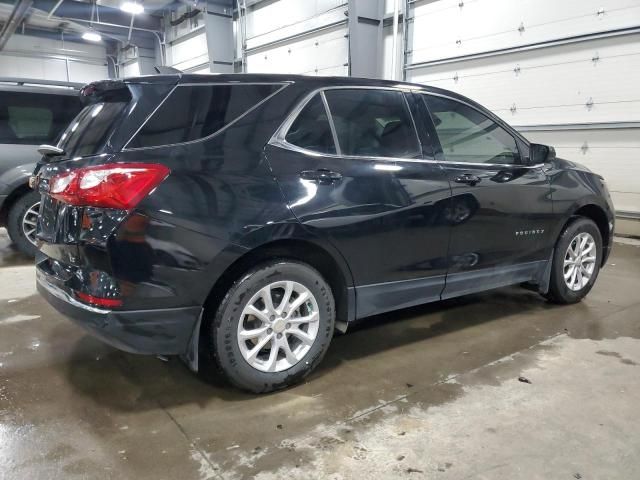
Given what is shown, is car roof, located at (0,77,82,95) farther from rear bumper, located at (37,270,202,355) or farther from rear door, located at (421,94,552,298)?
rear door, located at (421,94,552,298)

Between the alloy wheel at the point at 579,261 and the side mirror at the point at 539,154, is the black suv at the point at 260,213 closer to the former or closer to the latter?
the side mirror at the point at 539,154

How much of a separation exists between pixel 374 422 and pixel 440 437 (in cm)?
30

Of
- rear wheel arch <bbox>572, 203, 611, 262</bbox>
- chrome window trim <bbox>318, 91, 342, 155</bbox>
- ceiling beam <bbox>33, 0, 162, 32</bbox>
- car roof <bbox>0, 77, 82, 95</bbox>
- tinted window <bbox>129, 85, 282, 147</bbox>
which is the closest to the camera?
tinted window <bbox>129, 85, 282, 147</bbox>

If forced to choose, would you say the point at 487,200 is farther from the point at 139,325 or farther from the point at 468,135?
the point at 139,325

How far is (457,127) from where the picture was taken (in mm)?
3221

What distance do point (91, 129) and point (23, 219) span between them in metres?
3.57

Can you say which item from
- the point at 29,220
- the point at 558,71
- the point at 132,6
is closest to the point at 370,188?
the point at 29,220

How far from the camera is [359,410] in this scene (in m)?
2.37

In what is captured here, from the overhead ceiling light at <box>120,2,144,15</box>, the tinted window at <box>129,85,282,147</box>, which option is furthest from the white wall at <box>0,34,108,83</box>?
the tinted window at <box>129,85,282,147</box>

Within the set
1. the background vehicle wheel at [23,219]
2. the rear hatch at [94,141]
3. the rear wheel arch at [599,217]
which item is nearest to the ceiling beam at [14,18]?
the background vehicle wheel at [23,219]

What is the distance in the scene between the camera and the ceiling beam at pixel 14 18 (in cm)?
1327

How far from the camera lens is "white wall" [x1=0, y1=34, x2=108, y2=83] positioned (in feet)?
57.6

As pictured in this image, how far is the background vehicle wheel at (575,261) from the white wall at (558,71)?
375 centimetres

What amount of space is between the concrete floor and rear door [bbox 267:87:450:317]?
0.49 metres
